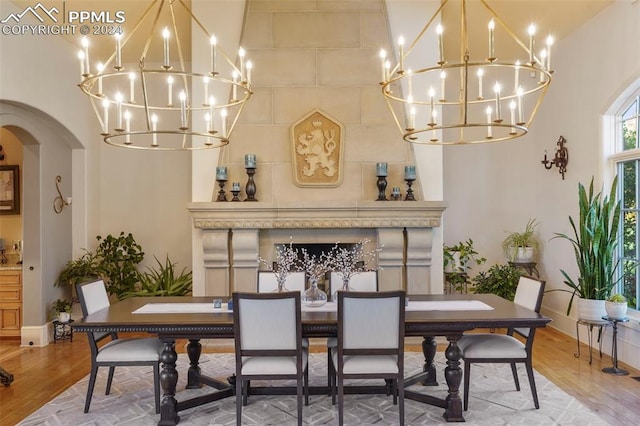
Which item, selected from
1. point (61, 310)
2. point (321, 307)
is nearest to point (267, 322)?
point (321, 307)

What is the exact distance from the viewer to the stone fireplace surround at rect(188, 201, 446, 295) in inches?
199

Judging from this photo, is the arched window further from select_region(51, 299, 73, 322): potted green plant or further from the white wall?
select_region(51, 299, 73, 322): potted green plant

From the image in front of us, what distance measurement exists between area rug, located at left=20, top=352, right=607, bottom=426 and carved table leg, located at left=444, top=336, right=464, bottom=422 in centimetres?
7

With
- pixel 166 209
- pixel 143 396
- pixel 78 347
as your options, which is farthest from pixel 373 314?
pixel 166 209

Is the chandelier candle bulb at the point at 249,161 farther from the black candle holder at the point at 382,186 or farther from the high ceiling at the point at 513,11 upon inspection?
the high ceiling at the point at 513,11

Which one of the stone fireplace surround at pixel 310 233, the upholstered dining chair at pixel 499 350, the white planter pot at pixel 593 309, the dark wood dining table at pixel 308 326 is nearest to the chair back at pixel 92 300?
the dark wood dining table at pixel 308 326

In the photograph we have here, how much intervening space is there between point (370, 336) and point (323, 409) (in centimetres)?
81

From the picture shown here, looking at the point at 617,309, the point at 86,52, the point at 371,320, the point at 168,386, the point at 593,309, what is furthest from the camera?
the point at 593,309

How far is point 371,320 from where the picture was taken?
2.93 meters

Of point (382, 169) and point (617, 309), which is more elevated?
point (382, 169)

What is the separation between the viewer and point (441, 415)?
3.25 m

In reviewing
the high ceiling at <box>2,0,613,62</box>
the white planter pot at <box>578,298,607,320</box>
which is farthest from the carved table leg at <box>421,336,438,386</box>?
the high ceiling at <box>2,0,613,62</box>

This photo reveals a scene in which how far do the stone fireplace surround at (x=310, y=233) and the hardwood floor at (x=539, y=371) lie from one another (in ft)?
2.45

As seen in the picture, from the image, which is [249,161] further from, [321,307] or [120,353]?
[120,353]
